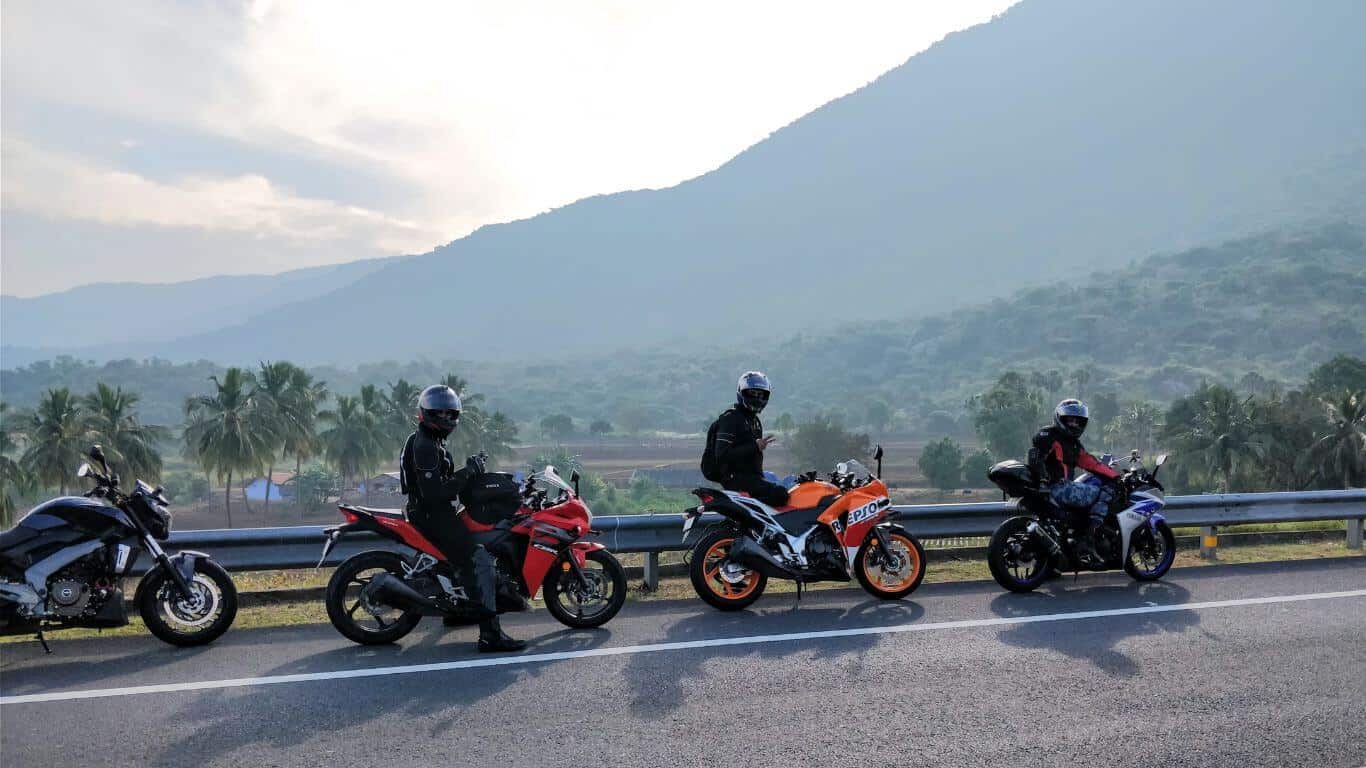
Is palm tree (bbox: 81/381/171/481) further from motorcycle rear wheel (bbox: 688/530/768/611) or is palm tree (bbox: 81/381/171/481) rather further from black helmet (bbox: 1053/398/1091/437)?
black helmet (bbox: 1053/398/1091/437)

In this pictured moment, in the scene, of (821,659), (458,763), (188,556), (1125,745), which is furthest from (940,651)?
(188,556)

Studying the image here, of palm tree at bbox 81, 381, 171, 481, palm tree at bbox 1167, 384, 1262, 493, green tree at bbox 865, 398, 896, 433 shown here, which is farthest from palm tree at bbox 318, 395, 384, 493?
green tree at bbox 865, 398, 896, 433

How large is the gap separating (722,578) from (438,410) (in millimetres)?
2811

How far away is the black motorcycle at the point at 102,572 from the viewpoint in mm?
6598

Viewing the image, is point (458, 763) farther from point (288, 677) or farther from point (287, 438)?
point (287, 438)

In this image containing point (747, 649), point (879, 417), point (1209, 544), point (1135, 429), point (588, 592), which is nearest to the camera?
point (747, 649)

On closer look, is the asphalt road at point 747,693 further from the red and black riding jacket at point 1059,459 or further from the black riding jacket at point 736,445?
the red and black riding jacket at point 1059,459

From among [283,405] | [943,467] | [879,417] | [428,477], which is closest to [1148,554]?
[428,477]

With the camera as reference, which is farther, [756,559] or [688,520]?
[688,520]

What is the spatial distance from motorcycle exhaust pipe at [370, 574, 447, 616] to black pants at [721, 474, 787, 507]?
2.90 meters

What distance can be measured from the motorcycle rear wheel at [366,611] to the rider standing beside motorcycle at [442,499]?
0.37 meters

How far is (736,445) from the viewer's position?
860 cm

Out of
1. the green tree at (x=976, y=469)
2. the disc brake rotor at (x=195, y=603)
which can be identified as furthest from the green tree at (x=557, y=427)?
the disc brake rotor at (x=195, y=603)

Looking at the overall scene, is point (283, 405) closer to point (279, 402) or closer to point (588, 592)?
point (279, 402)
